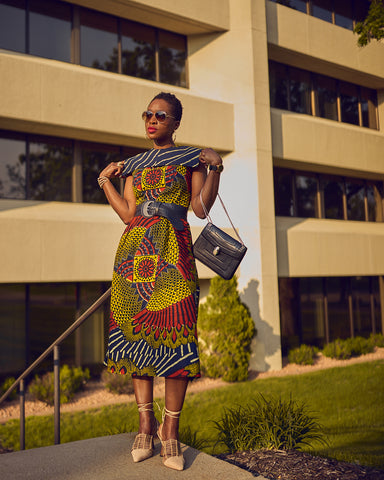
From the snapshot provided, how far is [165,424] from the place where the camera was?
3.53 meters

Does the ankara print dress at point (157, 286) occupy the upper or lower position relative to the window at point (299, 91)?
lower

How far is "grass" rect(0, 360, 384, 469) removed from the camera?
24.9ft

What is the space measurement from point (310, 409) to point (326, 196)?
970 cm

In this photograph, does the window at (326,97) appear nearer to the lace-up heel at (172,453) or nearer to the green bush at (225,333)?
the green bush at (225,333)

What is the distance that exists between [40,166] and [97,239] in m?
2.23

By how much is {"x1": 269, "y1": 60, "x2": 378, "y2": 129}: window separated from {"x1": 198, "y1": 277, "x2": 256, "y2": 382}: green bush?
250 inches

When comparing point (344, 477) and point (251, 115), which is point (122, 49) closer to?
point (251, 115)

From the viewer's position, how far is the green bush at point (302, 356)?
48.3 feet

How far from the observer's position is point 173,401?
3506 millimetres

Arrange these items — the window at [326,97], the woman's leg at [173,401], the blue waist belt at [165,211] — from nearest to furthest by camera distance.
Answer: the woman's leg at [173,401] → the blue waist belt at [165,211] → the window at [326,97]

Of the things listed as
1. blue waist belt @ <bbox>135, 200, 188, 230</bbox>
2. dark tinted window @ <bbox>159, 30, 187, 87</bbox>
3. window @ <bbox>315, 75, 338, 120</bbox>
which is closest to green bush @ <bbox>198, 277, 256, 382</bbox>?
dark tinted window @ <bbox>159, 30, 187, 87</bbox>

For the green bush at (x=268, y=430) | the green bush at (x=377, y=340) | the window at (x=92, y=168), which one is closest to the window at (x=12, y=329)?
the window at (x=92, y=168)

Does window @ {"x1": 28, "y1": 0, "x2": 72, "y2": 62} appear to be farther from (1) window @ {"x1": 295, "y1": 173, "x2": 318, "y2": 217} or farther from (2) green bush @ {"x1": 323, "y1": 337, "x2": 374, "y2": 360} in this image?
(2) green bush @ {"x1": 323, "y1": 337, "x2": 374, "y2": 360}

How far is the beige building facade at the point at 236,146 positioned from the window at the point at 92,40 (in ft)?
0.16
